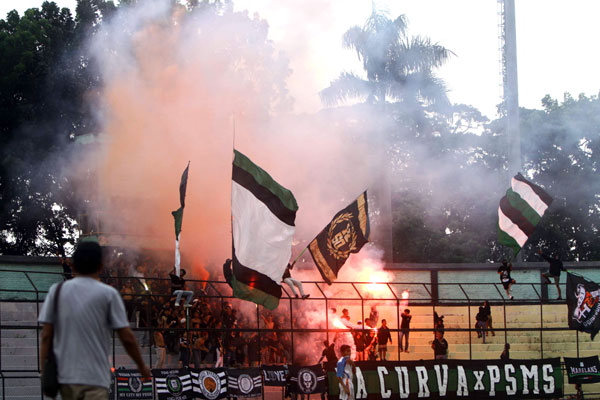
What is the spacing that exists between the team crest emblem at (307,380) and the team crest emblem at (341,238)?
9.61 feet

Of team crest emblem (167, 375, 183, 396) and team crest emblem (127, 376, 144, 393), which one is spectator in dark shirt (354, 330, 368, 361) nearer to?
team crest emblem (167, 375, 183, 396)

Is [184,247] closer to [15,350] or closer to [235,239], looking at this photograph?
[15,350]

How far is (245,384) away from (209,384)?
797 millimetres

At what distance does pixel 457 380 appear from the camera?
20.8m

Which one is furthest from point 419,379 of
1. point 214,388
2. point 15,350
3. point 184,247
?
point 184,247

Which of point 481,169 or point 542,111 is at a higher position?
point 542,111

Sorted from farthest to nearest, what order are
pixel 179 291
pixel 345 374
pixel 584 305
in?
pixel 584 305 → pixel 179 291 → pixel 345 374

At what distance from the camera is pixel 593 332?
2281cm

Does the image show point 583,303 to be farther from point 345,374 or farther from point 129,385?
point 129,385

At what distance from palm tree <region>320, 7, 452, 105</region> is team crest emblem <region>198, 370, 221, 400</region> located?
73.7 ft

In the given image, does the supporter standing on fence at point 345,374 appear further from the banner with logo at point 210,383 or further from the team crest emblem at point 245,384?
the banner with logo at point 210,383

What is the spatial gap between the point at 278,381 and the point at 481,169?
2836cm

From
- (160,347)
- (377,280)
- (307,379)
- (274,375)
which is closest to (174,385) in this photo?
(274,375)

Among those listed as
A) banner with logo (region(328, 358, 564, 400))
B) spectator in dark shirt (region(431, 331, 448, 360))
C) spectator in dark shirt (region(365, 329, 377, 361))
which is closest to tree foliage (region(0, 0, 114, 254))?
spectator in dark shirt (region(365, 329, 377, 361))
